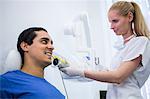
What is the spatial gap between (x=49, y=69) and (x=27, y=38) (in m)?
0.37

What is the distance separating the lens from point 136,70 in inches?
59.2

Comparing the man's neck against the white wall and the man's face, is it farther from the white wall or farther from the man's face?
the white wall

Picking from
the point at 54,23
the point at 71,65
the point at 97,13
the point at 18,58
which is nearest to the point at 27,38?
the point at 18,58

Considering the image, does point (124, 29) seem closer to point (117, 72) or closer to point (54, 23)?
point (117, 72)

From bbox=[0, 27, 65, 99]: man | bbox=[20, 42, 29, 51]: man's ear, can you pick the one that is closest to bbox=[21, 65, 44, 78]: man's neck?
bbox=[0, 27, 65, 99]: man

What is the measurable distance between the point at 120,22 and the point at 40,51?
0.53 meters

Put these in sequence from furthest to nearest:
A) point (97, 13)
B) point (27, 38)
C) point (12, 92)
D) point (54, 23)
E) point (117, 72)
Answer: point (97, 13) → point (54, 23) → point (27, 38) → point (117, 72) → point (12, 92)

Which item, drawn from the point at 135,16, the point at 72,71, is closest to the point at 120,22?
the point at 135,16

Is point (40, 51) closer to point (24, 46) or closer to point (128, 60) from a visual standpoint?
point (24, 46)

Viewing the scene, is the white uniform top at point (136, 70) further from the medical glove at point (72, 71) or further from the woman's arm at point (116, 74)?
the medical glove at point (72, 71)

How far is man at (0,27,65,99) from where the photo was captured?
1.33 metres

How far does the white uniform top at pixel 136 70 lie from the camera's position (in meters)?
1.48

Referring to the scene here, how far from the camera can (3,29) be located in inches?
64.6

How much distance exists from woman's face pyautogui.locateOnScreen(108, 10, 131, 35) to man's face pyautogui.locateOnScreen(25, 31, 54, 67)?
1.42 feet
